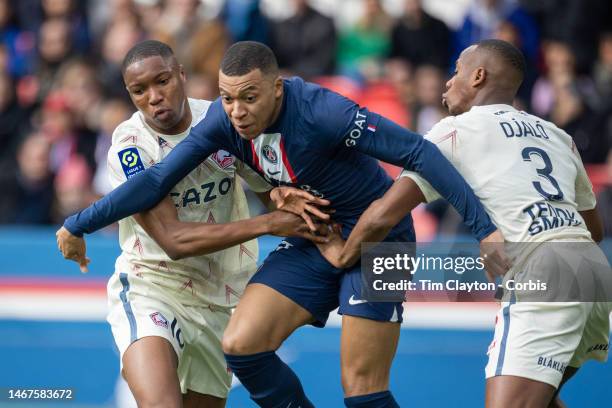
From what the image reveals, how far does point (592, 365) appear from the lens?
7.97 meters

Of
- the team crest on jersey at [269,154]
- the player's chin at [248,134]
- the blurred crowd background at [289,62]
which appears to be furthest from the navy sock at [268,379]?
the blurred crowd background at [289,62]

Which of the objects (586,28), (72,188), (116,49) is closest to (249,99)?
(72,188)

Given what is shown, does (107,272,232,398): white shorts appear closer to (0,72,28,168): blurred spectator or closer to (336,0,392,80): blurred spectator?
(336,0,392,80): blurred spectator

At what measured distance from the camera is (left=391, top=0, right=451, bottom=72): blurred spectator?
35.7 ft

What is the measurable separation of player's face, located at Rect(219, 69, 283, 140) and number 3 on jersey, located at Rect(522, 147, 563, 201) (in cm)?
126

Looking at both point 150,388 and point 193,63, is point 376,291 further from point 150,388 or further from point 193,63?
point 193,63

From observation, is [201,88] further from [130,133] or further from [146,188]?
[146,188]

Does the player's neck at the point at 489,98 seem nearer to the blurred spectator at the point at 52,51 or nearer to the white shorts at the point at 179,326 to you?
the white shorts at the point at 179,326

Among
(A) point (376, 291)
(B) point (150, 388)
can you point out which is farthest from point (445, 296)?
(B) point (150, 388)

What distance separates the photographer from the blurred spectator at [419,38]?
10867mm

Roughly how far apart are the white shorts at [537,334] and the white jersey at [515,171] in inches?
5.7

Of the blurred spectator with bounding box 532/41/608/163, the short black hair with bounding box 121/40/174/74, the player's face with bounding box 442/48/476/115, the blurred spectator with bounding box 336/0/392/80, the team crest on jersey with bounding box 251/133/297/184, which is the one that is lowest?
the team crest on jersey with bounding box 251/133/297/184

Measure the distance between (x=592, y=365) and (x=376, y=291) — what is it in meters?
2.85

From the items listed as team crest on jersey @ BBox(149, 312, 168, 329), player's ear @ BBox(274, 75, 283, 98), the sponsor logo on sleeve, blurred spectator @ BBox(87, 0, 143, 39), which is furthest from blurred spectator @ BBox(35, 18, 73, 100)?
player's ear @ BBox(274, 75, 283, 98)
